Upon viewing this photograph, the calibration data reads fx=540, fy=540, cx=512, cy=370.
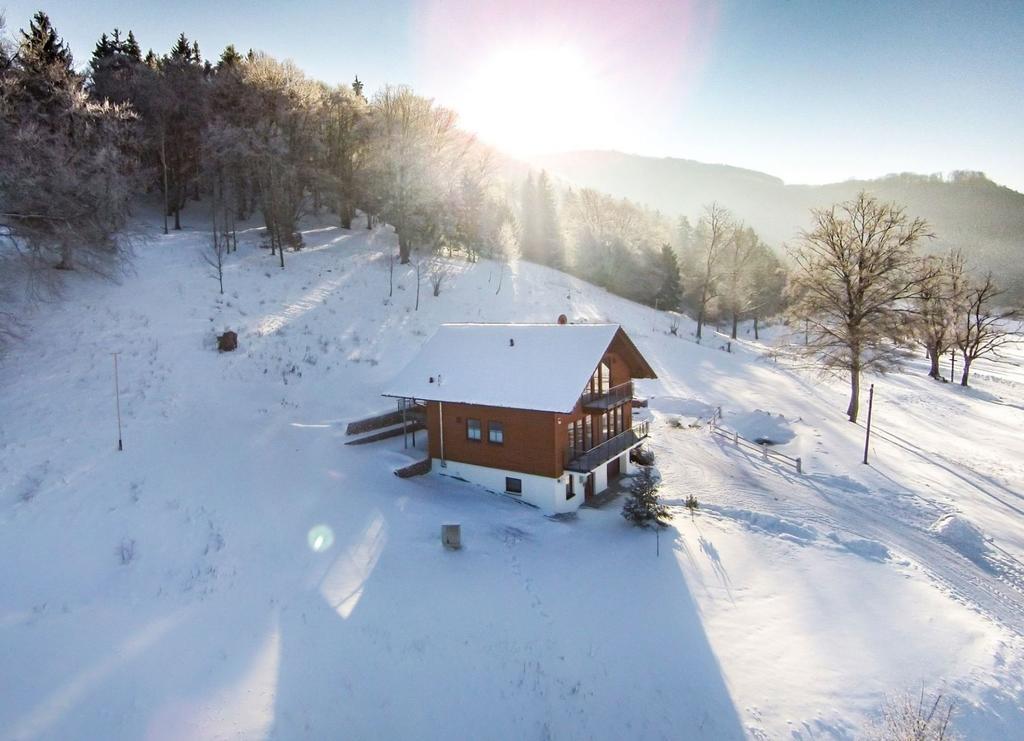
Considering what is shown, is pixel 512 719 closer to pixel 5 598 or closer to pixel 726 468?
pixel 5 598

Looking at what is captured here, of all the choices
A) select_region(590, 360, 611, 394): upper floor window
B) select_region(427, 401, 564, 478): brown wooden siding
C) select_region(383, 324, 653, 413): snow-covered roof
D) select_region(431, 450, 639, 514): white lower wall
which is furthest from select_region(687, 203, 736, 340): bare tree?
select_region(427, 401, 564, 478): brown wooden siding

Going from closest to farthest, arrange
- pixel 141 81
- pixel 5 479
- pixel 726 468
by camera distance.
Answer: pixel 5 479
pixel 726 468
pixel 141 81

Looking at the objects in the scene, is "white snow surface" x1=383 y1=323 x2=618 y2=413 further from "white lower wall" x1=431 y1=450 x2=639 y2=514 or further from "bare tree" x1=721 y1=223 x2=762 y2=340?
"bare tree" x1=721 y1=223 x2=762 y2=340

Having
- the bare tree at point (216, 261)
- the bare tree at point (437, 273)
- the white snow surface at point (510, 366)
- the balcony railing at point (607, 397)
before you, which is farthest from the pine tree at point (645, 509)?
the bare tree at point (437, 273)

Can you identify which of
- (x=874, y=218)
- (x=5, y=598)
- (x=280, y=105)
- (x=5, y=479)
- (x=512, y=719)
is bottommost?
(x=512, y=719)

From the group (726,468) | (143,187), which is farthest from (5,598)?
(143,187)

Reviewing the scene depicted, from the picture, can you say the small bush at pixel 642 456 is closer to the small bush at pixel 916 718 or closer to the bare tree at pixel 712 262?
the small bush at pixel 916 718

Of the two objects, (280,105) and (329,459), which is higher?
(280,105)

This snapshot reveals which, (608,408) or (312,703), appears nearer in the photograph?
(312,703)
